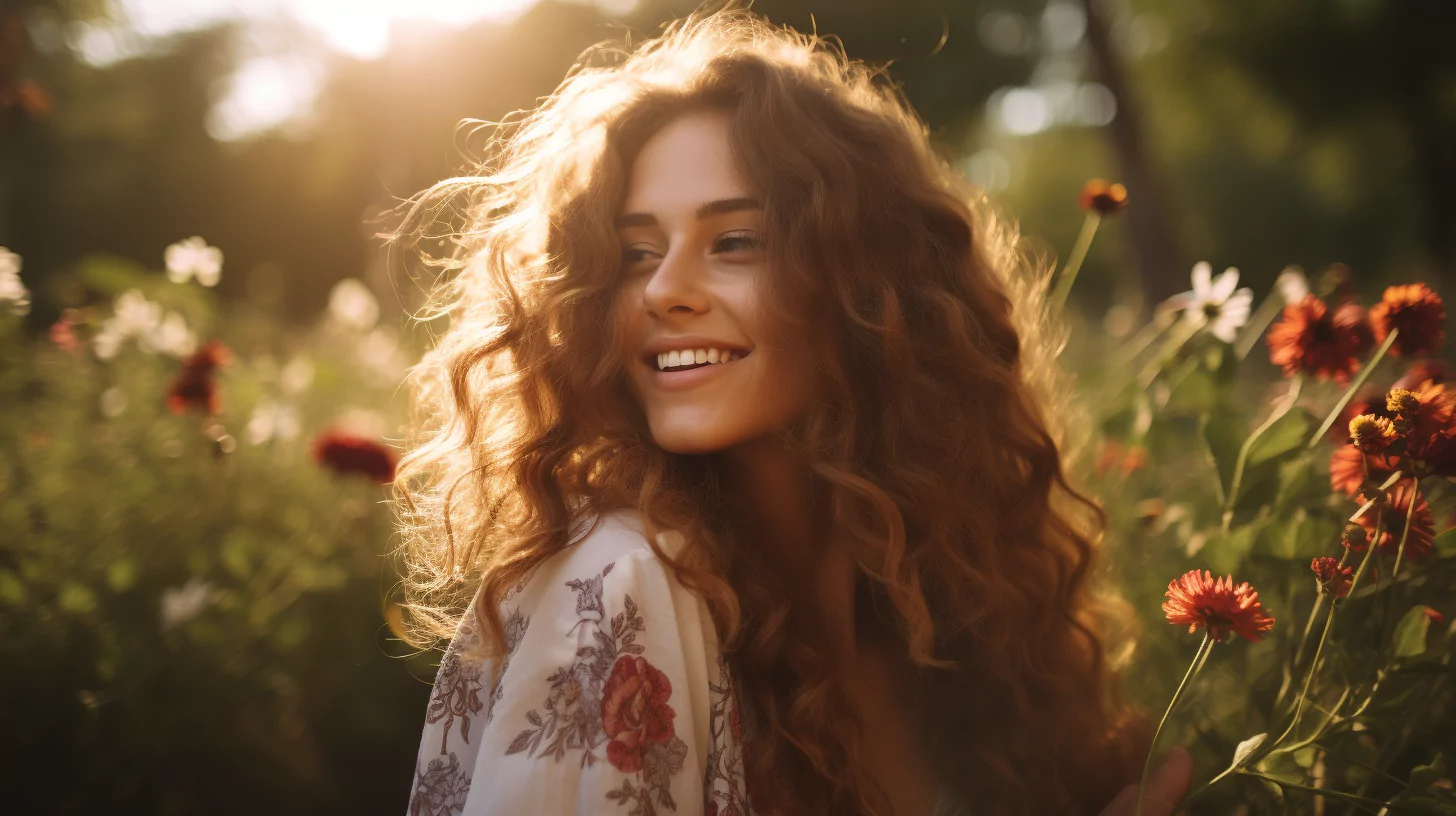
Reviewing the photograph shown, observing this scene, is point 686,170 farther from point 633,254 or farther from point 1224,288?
point 1224,288

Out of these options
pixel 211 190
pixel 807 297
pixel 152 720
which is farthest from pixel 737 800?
pixel 211 190

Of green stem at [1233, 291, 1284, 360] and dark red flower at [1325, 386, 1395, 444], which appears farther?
green stem at [1233, 291, 1284, 360]

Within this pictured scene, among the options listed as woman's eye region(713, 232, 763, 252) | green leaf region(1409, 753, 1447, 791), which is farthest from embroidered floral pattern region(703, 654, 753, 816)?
green leaf region(1409, 753, 1447, 791)

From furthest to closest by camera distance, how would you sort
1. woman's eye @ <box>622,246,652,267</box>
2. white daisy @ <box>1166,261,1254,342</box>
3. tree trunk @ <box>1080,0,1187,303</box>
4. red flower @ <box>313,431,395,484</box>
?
tree trunk @ <box>1080,0,1187,303</box> → red flower @ <box>313,431,395,484</box> → white daisy @ <box>1166,261,1254,342</box> → woman's eye @ <box>622,246,652,267</box>

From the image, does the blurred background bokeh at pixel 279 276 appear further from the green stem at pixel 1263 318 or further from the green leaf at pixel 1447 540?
the green leaf at pixel 1447 540

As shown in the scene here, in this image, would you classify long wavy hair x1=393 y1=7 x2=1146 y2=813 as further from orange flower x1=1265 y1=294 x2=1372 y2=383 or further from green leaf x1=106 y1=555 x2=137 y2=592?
green leaf x1=106 y1=555 x2=137 y2=592

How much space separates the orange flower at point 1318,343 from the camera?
4.57 ft

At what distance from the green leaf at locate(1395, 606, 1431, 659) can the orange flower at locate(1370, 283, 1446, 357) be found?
14.6 inches

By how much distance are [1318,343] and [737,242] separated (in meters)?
0.90

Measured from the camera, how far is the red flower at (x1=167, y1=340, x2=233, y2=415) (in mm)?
2107

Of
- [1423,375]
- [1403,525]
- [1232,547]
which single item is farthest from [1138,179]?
[1403,525]

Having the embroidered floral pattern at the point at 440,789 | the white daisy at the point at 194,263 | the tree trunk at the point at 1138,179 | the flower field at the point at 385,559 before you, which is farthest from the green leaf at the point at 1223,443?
the tree trunk at the point at 1138,179

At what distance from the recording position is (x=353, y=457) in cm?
208

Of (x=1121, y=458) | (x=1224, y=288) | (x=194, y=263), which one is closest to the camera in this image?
(x=1224, y=288)
